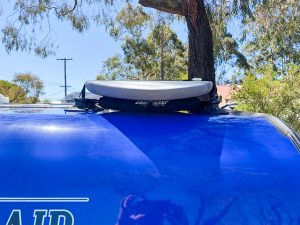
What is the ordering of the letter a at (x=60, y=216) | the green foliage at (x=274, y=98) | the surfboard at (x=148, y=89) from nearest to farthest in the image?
the letter a at (x=60, y=216) → the surfboard at (x=148, y=89) → the green foliage at (x=274, y=98)

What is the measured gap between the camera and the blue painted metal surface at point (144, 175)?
1.58 m

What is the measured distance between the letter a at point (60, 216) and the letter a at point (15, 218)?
10 centimetres

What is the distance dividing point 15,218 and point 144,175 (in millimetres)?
454

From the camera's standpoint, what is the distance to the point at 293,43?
21812mm

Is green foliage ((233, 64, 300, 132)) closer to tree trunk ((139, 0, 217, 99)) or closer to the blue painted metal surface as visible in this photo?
tree trunk ((139, 0, 217, 99))

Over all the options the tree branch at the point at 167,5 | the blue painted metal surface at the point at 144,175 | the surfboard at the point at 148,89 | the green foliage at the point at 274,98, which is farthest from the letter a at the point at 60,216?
the green foliage at the point at 274,98

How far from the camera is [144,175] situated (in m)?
1.66

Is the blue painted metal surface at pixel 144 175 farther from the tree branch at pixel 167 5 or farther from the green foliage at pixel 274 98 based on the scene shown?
the green foliage at pixel 274 98

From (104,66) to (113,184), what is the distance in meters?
32.1

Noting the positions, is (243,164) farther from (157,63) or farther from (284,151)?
(157,63)

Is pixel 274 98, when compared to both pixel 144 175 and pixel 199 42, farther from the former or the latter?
pixel 144 175

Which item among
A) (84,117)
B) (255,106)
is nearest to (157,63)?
(255,106)

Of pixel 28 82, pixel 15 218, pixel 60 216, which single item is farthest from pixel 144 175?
pixel 28 82

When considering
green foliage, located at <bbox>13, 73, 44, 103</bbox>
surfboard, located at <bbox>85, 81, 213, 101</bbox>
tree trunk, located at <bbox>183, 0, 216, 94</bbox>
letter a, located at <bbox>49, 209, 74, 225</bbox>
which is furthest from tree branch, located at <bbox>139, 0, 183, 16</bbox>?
green foliage, located at <bbox>13, 73, 44, 103</bbox>
